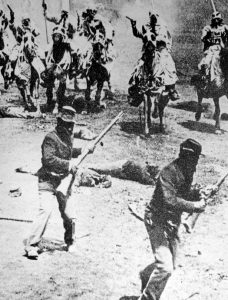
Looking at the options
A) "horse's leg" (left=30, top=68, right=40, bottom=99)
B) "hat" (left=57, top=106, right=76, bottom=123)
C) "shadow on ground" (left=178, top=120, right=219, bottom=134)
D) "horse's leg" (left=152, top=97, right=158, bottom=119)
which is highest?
"hat" (left=57, top=106, right=76, bottom=123)

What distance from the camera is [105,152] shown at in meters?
6.96

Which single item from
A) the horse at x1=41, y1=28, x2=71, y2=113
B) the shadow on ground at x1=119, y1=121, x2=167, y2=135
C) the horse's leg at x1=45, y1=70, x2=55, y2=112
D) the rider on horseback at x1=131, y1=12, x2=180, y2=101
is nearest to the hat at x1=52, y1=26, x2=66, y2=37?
the horse at x1=41, y1=28, x2=71, y2=113

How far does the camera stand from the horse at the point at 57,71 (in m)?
7.91

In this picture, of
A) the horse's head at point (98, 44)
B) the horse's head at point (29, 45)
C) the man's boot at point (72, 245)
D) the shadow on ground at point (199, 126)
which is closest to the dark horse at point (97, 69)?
the horse's head at point (98, 44)

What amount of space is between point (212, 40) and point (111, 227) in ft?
10.8

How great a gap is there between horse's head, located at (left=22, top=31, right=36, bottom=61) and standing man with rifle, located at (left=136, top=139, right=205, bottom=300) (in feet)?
13.9

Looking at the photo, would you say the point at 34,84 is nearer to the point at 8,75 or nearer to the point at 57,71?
the point at 57,71

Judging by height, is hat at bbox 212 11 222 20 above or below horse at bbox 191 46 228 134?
above

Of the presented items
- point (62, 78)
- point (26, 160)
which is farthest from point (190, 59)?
point (26, 160)

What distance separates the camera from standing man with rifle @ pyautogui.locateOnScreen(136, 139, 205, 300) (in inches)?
168

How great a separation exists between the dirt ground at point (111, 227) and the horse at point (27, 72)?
2.12 feet

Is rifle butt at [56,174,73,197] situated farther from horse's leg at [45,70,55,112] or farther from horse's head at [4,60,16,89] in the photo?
horse's head at [4,60,16,89]

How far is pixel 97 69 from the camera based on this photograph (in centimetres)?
902

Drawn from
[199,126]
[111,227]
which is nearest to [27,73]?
[199,126]
